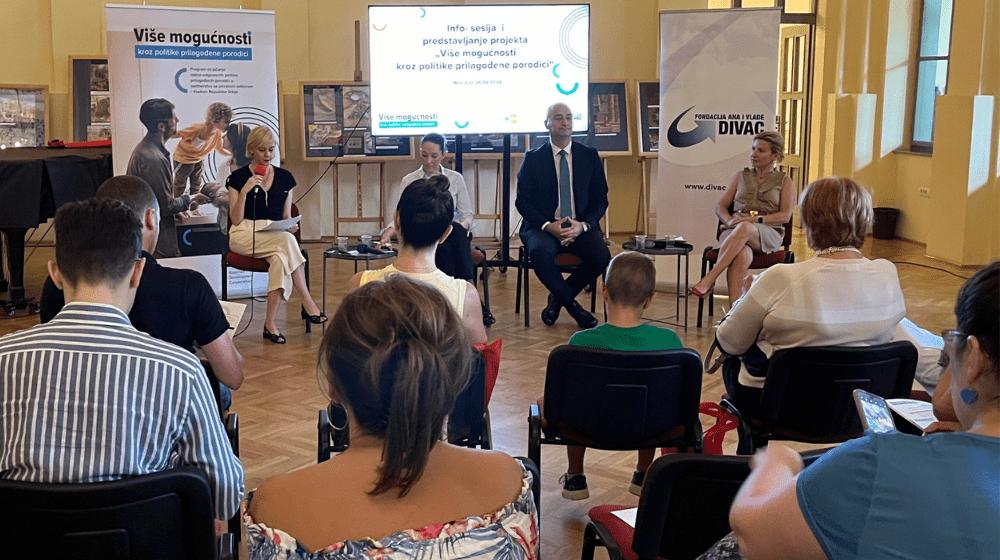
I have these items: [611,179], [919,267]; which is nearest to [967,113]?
[919,267]

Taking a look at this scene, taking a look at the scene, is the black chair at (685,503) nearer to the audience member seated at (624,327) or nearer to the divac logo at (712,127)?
the audience member seated at (624,327)

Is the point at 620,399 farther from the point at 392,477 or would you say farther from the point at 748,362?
the point at 392,477

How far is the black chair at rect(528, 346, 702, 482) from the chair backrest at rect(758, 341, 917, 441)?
278 millimetres

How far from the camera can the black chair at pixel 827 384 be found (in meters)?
2.83

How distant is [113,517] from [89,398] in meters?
0.24

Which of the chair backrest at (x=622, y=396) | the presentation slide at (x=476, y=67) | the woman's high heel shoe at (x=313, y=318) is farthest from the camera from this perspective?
the presentation slide at (x=476, y=67)

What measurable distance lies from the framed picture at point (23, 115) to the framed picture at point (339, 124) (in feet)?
7.91

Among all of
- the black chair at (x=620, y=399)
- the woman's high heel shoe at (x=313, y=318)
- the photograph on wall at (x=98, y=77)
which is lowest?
the woman's high heel shoe at (x=313, y=318)

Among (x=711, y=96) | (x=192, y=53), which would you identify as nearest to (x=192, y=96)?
(x=192, y=53)

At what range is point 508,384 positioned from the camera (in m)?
4.91

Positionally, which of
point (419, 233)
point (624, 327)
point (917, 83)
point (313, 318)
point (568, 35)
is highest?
point (568, 35)

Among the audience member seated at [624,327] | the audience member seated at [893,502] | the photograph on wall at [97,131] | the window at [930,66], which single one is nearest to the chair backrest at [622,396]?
the audience member seated at [624,327]

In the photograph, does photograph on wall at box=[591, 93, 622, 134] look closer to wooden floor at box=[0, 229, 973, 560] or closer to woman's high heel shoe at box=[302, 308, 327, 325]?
wooden floor at box=[0, 229, 973, 560]

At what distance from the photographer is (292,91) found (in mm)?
9586
